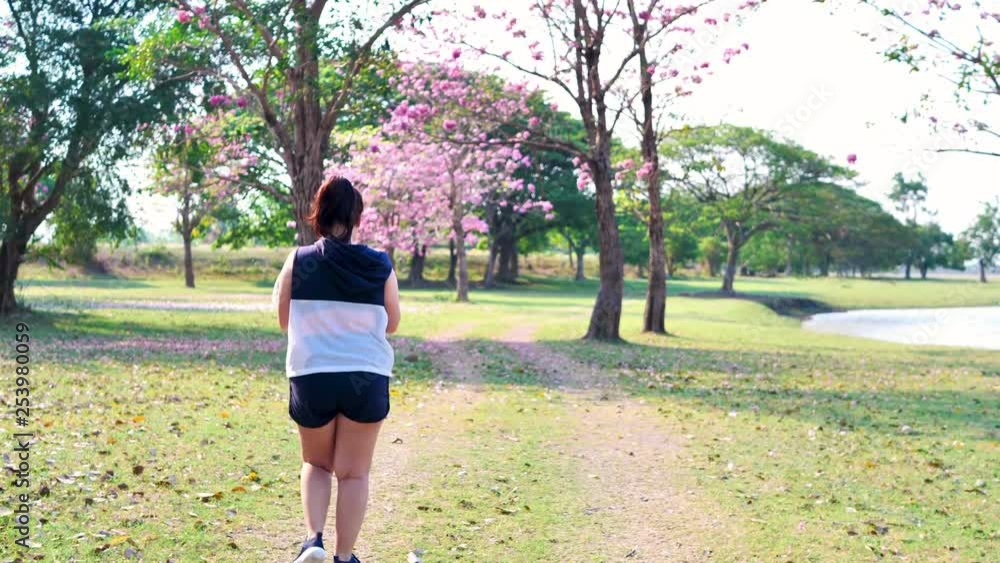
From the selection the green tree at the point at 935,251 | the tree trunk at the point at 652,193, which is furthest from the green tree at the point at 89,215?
the green tree at the point at 935,251

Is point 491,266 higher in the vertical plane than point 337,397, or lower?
lower

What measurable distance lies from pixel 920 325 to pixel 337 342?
41054mm

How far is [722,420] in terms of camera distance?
41.0 feet

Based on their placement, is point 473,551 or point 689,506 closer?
point 473,551

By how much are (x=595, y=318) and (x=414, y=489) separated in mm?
17481

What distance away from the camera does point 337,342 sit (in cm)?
505

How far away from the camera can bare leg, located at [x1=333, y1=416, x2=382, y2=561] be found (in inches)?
204

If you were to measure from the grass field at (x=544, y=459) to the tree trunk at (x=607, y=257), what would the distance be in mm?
4157

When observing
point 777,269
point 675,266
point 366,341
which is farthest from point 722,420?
point 777,269

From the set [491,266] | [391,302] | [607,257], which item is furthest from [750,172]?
[391,302]

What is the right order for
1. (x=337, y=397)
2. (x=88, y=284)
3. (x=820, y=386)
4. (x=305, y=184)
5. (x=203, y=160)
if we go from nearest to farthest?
1. (x=337, y=397)
2. (x=820, y=386)
3. (x=305, y=184)
4. (x=203, y=160)
5. (x=88, y=284)

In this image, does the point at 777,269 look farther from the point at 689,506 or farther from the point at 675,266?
the point at 689,506

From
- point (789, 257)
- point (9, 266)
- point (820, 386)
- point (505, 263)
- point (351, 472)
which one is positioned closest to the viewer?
point (351, 472)

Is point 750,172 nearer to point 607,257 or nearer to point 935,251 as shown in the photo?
point 607,257
